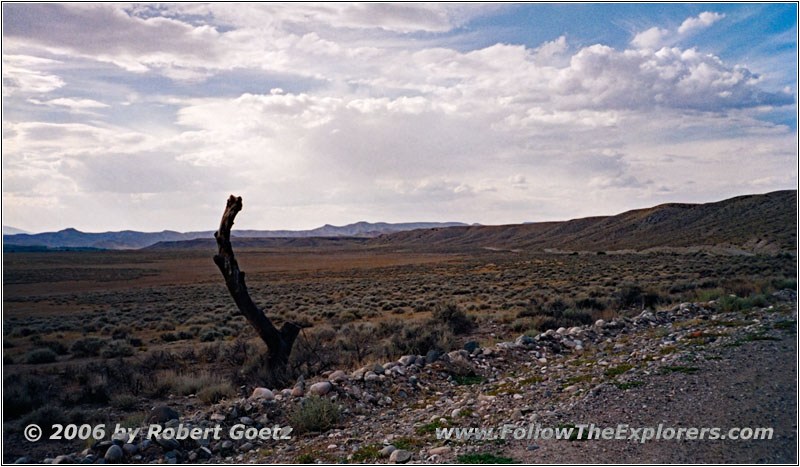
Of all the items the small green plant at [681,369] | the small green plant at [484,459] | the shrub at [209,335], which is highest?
the small green plant at [681,369]

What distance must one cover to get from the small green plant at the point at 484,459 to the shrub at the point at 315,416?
220 cm

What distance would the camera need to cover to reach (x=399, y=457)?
5.50m

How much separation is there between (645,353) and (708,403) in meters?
3.03

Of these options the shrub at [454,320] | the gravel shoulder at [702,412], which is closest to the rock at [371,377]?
the gravel shoulder at [702,412]

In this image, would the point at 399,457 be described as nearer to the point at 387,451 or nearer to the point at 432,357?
the point at 387,451

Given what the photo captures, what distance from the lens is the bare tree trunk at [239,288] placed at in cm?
1061

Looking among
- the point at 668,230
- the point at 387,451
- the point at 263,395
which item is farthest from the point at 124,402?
the point at 668,230

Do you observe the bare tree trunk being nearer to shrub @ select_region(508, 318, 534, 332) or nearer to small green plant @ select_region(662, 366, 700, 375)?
small green plant @ select_region(662, 366, 700, 375)

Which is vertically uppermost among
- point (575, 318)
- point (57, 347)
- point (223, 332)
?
point (575, 318)

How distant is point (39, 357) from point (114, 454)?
1009cm

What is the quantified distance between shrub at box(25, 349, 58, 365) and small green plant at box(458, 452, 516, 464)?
42.9 ft

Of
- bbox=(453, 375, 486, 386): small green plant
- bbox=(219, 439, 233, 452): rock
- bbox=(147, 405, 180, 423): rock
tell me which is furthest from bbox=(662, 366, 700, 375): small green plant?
bbox=(147, 405, 180, 423): rock

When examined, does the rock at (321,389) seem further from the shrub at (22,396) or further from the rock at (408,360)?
the shrub at (22,396)

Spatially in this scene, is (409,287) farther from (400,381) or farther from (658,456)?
(658,456)
